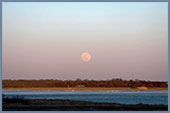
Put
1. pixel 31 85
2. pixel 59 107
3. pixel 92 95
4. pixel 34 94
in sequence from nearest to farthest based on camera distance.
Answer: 1. pixel 59 107
2. pixel 31 85
3. pixel 34 94
4. pixel 92 95

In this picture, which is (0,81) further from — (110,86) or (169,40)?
(110,86)

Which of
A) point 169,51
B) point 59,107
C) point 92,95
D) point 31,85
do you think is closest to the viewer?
point 169,51

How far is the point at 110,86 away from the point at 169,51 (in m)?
9.94

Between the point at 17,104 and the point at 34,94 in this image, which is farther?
the point at 34,94

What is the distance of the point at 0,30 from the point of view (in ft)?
16.7

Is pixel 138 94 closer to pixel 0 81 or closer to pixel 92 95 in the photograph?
pixel 92 95

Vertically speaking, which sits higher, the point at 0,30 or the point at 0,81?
the point at 0,30

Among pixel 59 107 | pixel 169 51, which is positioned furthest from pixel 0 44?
pixel 59 107

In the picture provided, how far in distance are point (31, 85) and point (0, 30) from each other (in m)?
8.98

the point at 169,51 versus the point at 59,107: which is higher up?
the point at 169,51

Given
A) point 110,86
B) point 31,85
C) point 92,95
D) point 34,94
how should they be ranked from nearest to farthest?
1. point 31,85
2. point 110,86
3. point 34,94
4. point 92,95

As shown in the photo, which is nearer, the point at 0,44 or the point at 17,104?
the point at 0,44

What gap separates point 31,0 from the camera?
524 cm

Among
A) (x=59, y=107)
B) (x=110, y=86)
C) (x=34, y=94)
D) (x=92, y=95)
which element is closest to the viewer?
(x=59, y=107)
